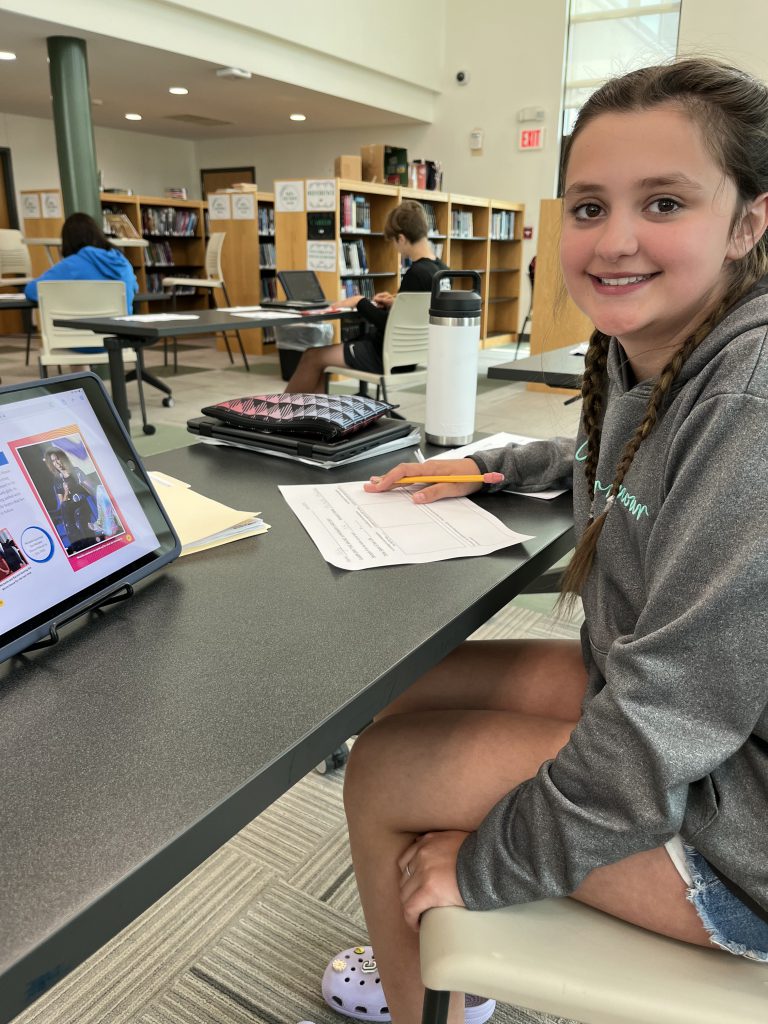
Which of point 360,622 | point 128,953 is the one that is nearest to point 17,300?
point 128,953

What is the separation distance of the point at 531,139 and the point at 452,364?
8.16 m

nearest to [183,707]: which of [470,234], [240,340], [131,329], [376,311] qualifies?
[131,329]

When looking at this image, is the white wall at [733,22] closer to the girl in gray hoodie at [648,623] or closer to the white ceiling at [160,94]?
the white ceiling at [160,94]

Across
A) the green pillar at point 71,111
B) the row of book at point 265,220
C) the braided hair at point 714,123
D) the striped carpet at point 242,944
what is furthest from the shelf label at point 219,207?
the braided hair at point 714,123

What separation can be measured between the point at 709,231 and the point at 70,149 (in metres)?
6.33

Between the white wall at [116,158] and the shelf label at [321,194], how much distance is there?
5.57 meters

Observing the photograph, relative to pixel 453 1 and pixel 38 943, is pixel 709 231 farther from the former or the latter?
pixel 453 1

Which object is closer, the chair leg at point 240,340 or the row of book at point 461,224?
the chair leg at point 240,340

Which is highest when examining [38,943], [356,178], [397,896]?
[356,178]

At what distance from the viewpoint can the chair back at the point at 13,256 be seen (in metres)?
7.90

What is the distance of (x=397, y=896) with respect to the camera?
29.9 inches

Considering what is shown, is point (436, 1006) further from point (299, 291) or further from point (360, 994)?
point (299, 291)

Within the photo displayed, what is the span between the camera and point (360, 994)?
108cm

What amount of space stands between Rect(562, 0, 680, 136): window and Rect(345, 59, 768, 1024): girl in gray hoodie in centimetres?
787
